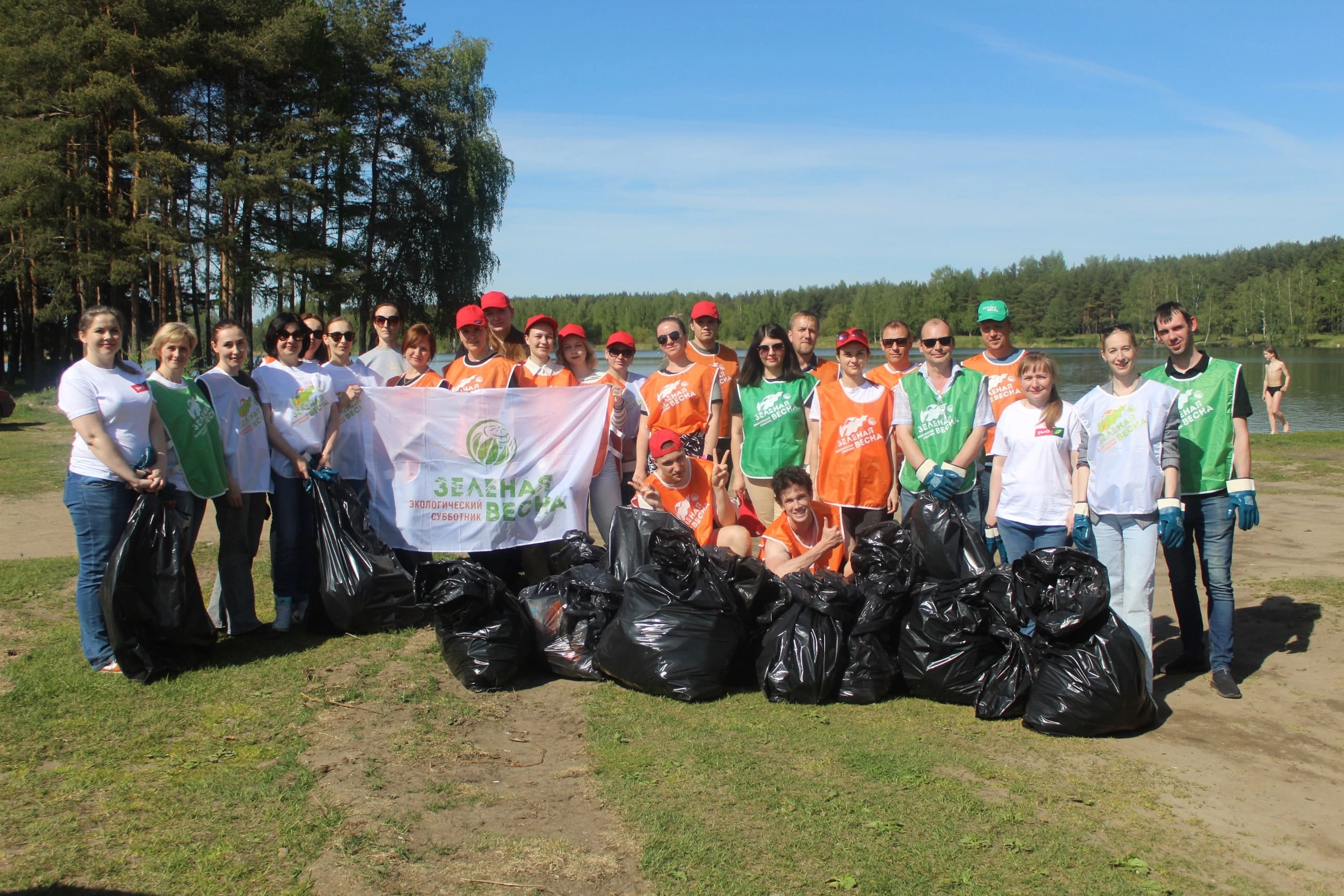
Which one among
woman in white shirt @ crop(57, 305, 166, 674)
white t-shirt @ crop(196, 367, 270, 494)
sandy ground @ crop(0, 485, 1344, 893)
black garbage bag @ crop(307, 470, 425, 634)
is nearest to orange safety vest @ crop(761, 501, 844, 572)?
sandy ground @ crop(0, 485, 1344, 893)

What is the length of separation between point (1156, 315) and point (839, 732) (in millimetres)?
2661

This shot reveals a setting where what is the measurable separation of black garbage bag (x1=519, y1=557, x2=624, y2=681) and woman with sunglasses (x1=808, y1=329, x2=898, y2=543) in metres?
1.36

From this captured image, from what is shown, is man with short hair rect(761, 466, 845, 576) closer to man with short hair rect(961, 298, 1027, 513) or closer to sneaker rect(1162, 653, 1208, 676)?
man with short hair rect(961, 298, 1027, 513)

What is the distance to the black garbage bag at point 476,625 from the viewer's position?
14.4 ft

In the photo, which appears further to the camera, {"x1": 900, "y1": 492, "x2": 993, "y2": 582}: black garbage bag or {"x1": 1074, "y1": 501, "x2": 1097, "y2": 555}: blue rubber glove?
{"x1": 900, "y1": 492, "x2": 993, "y2": 582}: black garbage bag

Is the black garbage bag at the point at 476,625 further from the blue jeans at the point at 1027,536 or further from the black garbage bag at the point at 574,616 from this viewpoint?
the blue jeans at the point at 1027,536

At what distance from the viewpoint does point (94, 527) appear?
440cm

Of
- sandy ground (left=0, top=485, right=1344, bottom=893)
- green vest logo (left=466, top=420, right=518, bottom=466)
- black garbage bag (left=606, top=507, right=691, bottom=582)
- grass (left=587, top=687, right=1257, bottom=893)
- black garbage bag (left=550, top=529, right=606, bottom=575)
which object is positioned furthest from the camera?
green vest logo (left=466, top=420, right=518, bottom=466)

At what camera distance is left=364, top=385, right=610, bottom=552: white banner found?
18.6ft

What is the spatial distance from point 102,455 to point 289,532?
120 cm

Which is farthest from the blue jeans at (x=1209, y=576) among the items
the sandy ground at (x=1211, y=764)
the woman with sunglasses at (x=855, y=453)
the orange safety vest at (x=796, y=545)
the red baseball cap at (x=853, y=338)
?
the red baseball cap at (x=853, y=338)

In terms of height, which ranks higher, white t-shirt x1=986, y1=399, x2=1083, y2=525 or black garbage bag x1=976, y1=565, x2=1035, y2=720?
white t-shirt x1=986, y1=399, x2=1083, y2=525

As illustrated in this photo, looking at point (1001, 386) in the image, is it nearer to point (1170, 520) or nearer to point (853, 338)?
point (853, 338)

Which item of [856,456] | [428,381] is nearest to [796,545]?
[856,456]
